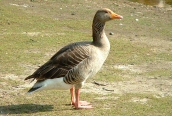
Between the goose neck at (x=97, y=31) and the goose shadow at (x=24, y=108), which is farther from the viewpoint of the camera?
the goose neck at (x=97, y=31)

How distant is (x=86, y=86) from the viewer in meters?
7.81

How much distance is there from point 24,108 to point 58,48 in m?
4.20

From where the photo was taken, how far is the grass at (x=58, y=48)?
6.63m

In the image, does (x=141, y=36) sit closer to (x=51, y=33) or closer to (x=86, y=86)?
(x=51, y=33)

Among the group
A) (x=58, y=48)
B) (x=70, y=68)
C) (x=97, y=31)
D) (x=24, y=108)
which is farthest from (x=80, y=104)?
(x=58, y=48)

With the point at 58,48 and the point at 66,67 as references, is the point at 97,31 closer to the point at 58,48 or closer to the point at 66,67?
the point at 66,67

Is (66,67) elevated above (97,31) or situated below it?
below

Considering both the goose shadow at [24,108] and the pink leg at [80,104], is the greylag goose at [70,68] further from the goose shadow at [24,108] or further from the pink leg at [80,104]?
the goose shadow at [24,108]

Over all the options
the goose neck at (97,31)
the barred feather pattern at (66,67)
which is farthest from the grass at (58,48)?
the goose neck at (97,31)

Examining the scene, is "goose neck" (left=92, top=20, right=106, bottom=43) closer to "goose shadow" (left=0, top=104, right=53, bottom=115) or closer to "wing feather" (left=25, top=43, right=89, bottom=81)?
"wing feather" (left=25, top=43, right=89, bottom=81)

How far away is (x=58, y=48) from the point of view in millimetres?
10531

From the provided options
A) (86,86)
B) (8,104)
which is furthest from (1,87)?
(86,86)

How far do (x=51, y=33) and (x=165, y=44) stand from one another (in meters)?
3.41

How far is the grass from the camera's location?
21.8 ft
